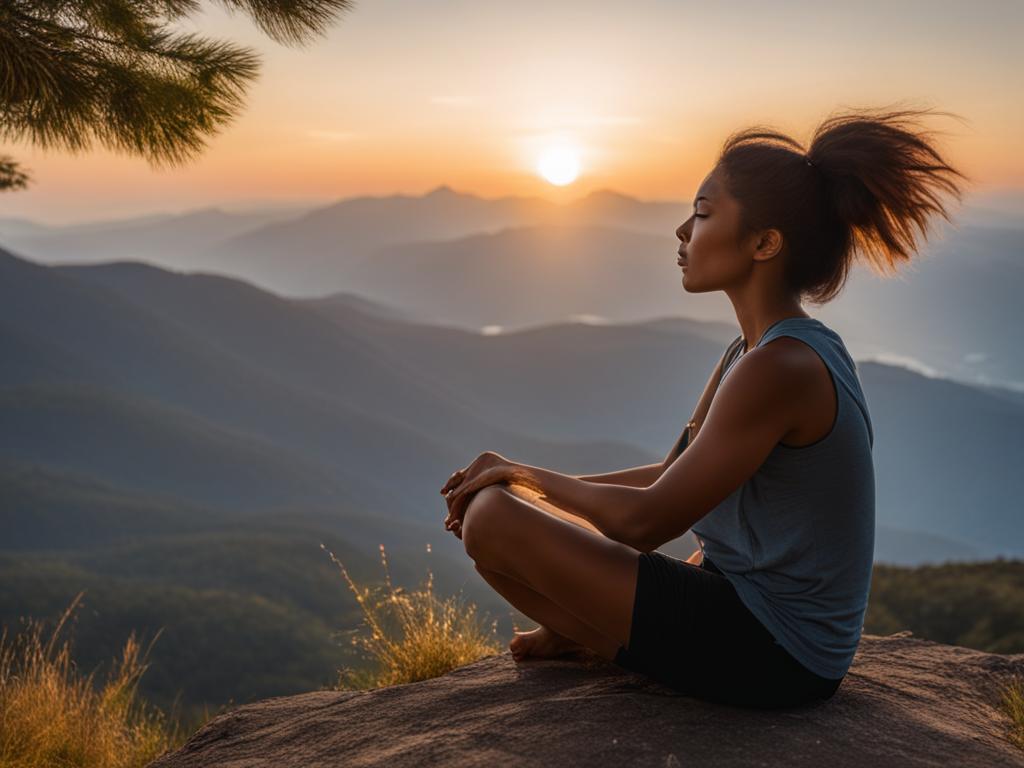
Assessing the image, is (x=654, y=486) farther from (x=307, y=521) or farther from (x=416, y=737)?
(x=307, y=521)

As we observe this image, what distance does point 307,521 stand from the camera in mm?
84438

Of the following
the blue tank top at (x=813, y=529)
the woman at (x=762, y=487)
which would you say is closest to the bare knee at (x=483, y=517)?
the woman at (x=762, y=487)

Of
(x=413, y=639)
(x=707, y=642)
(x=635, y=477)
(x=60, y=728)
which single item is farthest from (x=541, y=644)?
(x=60, y=728)

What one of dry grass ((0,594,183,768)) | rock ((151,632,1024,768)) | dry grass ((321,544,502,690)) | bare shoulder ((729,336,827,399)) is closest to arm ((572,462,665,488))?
rock ((151,632,1024,768))

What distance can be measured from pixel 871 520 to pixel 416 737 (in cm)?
162

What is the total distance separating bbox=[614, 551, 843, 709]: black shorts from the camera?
273 cm

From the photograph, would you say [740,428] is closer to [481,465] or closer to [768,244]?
[768,244]

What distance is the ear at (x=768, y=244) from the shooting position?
2.83 m

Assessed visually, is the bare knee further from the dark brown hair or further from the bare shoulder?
the dark brown hair

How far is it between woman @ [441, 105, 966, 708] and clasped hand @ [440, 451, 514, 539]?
1 centimetres

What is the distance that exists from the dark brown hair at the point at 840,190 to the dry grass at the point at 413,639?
2656 mm

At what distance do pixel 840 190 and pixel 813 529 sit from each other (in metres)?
1.05

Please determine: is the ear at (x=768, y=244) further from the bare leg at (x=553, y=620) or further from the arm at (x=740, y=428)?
the bare leg at (x=553, y=620)

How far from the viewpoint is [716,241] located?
2.93m
